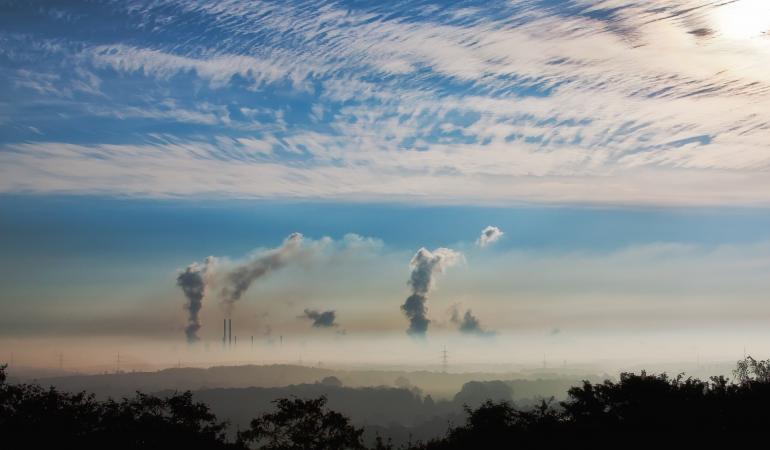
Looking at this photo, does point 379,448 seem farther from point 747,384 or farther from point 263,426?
point 747,384

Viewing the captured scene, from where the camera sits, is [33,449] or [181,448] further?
[181,448]

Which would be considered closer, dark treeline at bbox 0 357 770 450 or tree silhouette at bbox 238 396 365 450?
dark treeline at bbox 0 357 770 450

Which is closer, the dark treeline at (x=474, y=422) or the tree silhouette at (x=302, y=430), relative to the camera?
the dark treeline at (x=474, y=422)

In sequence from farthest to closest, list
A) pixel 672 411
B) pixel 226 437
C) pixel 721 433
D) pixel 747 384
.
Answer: pixel 747 384
pixel 226 437
pixel 672 411
pixel 721 433

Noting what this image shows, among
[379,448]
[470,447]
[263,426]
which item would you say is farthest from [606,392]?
[263,426]

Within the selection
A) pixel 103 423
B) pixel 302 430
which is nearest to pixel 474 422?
pixel 302 430

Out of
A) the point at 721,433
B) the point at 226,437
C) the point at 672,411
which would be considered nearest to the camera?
the point at 721,433

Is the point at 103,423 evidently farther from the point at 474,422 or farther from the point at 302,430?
the point at 474,422
